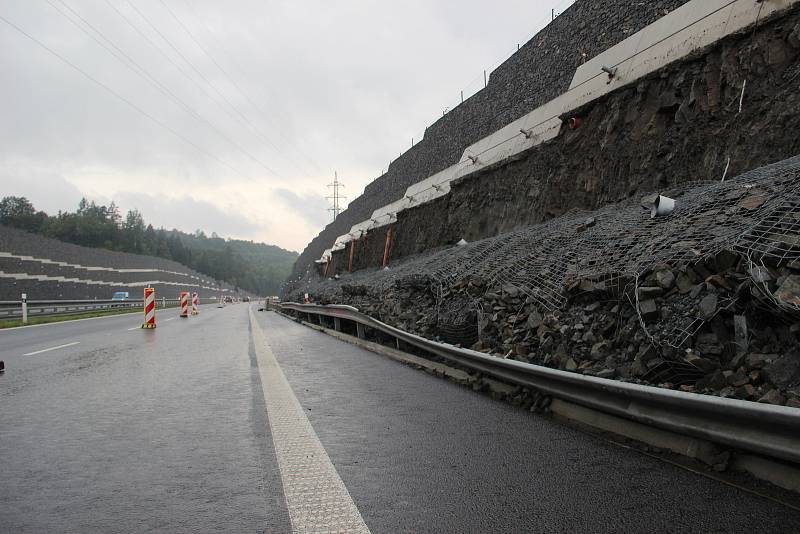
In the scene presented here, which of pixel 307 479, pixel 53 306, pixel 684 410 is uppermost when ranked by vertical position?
pixel 684 410

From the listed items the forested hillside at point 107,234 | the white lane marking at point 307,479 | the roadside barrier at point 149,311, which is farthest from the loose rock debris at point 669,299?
the forested hillside at point 107,234

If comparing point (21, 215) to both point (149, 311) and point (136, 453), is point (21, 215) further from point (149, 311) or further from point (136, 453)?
point (136, 453)

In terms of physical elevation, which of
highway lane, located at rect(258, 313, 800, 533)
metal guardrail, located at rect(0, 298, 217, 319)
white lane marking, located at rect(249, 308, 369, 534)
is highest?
highway lane, located at rect(258, 313, 800, 533)

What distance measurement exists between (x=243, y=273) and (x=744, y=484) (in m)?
205

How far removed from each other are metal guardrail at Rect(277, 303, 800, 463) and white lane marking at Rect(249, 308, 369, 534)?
2.14 meters

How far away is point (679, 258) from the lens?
5.50 metres

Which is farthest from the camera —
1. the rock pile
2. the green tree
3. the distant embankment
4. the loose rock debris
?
the green tree

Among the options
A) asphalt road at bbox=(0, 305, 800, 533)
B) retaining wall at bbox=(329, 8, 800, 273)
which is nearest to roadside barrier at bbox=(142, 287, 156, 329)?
A: asphalt road at bbox=(0, 305, 800, 533)

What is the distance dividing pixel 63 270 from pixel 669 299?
58.5 metres

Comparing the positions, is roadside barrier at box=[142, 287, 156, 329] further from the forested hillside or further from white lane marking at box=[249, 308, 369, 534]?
the forested hillside

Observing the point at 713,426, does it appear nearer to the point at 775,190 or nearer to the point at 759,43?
the point at 775,190

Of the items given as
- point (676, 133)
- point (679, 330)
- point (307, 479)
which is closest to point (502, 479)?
point (307, 479)

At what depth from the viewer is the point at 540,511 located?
2711 millimetres

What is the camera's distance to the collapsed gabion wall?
441 centimetres
